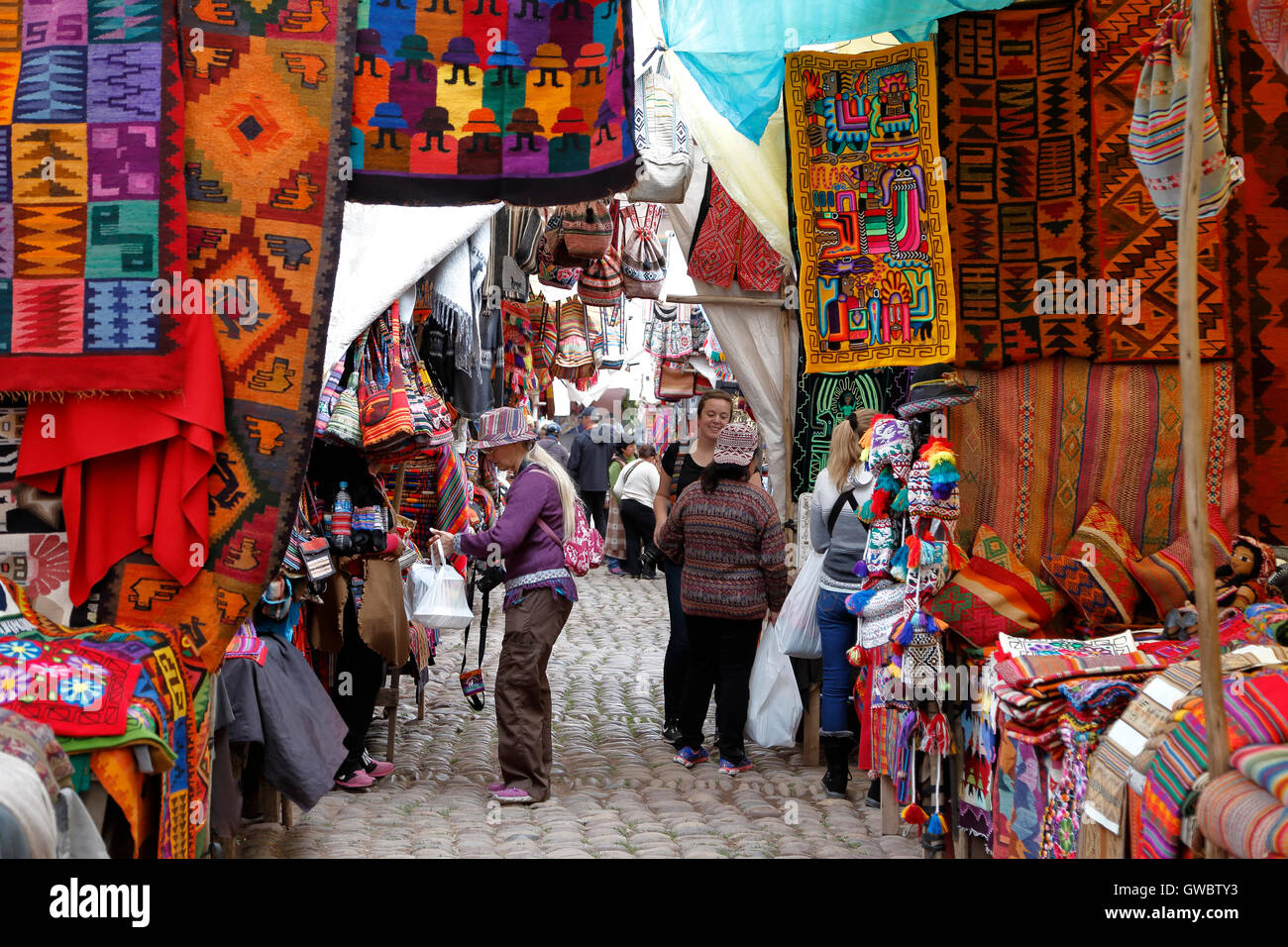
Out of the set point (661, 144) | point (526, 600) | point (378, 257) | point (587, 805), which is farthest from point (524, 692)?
point (661, 144)

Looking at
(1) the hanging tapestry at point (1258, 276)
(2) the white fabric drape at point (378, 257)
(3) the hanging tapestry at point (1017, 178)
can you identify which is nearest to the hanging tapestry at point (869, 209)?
(3) the hanging tapestry at point (1017, 178)

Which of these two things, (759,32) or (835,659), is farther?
(835,659)

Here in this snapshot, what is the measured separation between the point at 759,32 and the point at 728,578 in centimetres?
267

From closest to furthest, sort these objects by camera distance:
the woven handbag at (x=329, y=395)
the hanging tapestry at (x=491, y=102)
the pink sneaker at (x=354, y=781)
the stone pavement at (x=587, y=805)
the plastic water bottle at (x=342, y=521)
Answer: the hanging tapestry at (x=491, y=102)
the stone pavement at (x=587, y=805)
the woven handbag at (x=329, y=395)
the plastic water bottle at (x=342, y=521)
the pink sneaker at (x=354, y=781)

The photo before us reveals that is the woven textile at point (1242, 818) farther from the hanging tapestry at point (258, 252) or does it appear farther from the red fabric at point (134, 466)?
the red fabric at point (134, 466)

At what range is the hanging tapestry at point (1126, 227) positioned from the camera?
4.75m

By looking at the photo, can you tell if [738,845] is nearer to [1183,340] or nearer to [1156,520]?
[1156,520]

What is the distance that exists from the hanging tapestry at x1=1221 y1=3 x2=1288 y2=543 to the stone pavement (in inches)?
80.6

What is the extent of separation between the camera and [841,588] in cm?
578

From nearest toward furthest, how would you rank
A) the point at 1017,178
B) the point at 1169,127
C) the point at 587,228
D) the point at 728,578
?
the point at 1169,127
the point at 1017,178
the point at 728,578
the point at 587,228

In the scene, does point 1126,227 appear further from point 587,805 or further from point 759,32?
point 587,805

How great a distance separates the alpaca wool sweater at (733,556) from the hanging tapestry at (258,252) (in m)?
2.78

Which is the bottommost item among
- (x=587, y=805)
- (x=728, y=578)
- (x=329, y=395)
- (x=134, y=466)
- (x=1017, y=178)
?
(x=587, y=805)

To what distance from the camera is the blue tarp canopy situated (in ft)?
15.1
